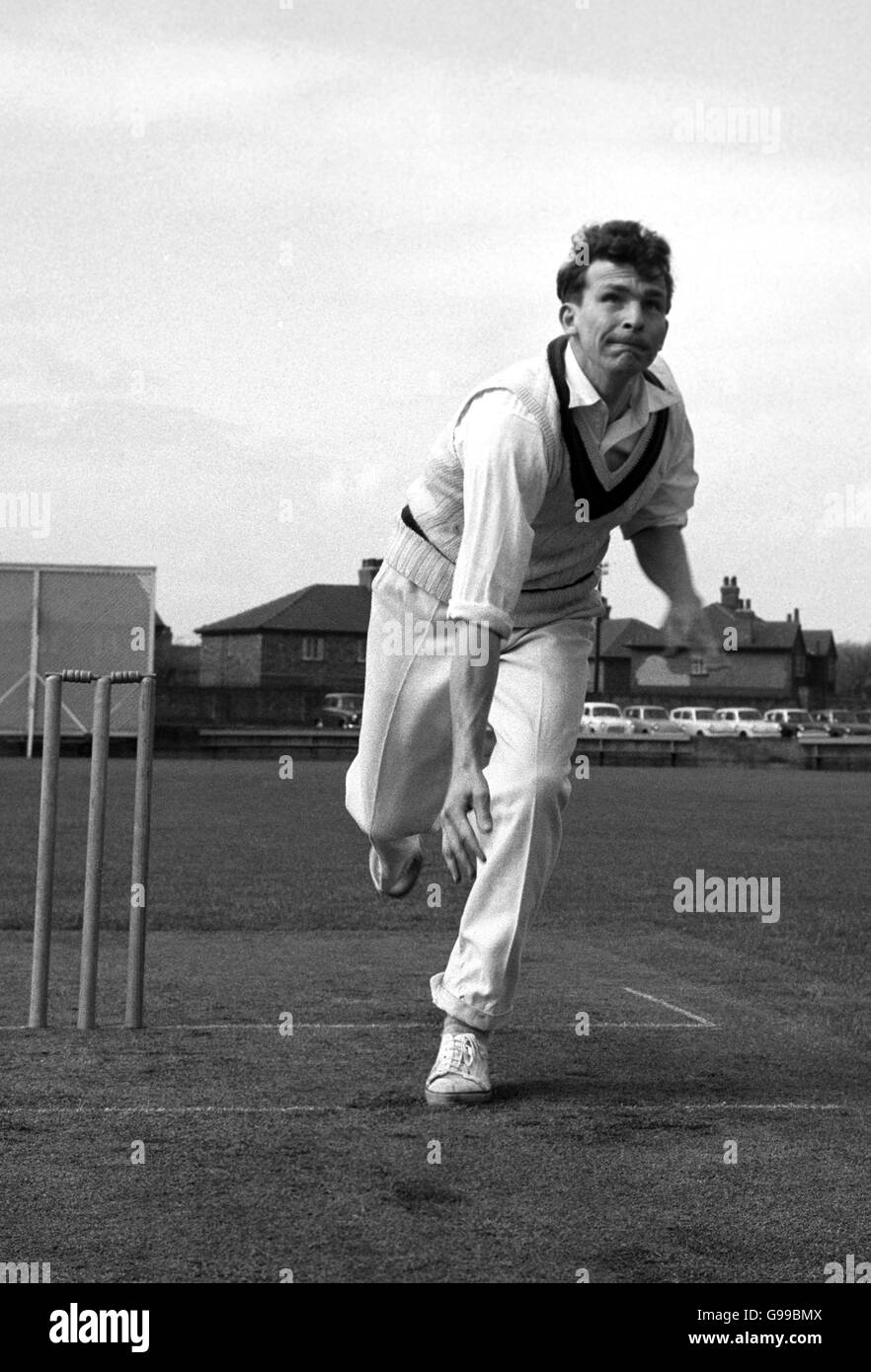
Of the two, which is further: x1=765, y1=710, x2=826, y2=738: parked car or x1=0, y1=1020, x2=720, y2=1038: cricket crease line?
x1=765, y1=710, x2=826, y2=738: parked car

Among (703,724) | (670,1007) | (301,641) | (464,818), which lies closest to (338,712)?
(703,724)

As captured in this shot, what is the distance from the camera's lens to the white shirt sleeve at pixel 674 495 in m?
5.04

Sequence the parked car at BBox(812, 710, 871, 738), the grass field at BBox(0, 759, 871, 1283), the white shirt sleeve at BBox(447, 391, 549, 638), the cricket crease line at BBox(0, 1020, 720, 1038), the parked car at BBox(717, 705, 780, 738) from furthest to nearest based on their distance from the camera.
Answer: the parked car at BBox(812, 710, 871, 738), the parked car at BBox(717, 705, 780, 738), the cricket crease line at BBox(0, 1020, 720, 1038), the white shirt sleeve at BBox(447, 391, 549, 638), the grass field at BBox(0, 759, 871, 1283)

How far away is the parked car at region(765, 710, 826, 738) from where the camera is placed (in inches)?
2660

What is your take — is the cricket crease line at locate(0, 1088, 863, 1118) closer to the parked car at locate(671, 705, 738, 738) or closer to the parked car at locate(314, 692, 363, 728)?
the parked car at locate(314, 692, 363, 728)

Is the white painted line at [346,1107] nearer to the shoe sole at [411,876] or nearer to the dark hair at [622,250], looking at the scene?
the shoe sole at [411,876]

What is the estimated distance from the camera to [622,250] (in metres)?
4.52

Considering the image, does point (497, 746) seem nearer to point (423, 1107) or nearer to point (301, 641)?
point (423, 1107)

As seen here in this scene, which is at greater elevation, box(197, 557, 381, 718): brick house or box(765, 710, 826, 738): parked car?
box(197, 557, 381, 718): brick house

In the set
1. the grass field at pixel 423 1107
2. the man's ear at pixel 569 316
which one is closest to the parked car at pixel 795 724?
the grass field at pixel 423 1107

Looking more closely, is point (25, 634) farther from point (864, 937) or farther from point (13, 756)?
point (864, 937)

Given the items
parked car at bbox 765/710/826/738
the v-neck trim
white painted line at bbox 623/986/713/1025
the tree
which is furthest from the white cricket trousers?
the tree

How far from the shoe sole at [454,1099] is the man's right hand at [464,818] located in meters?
1.00

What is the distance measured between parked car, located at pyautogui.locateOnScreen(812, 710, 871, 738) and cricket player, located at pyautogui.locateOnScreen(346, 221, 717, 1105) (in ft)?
200
